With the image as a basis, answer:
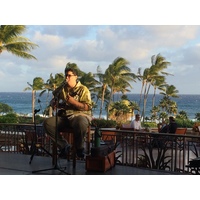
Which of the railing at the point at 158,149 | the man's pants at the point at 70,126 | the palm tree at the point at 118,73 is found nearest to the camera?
the man's pants at the point at 70,126

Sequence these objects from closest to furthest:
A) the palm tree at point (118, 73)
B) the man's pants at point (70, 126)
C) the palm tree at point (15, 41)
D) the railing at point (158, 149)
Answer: the man's pants at point (70, 126), the railing at point (158, 149), the palm tree at point (15, 41), the palm tree at point (118, 73)

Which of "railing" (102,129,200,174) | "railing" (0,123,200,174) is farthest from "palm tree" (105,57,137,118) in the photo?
"railing" (102,129,200,174)

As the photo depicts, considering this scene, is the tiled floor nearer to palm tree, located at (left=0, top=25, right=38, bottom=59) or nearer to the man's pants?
the man's pants

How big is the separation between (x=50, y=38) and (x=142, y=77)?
26216 millimetres

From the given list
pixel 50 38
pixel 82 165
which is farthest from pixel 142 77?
pixel 82 165

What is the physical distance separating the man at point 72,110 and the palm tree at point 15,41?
47.0 feet

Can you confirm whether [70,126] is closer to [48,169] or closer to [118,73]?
[48,169]

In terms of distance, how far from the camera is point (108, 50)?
61625 millimetres

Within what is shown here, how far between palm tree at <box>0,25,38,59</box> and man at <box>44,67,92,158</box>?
47.0 feet

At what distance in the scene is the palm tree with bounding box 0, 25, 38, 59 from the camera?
1820 centimetres

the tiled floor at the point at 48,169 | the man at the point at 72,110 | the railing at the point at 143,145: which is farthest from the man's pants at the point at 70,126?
the railing at the point at 143,145

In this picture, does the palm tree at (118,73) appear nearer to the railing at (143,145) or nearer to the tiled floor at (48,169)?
the railing at (143,145)

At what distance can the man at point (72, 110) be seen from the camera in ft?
15.2
